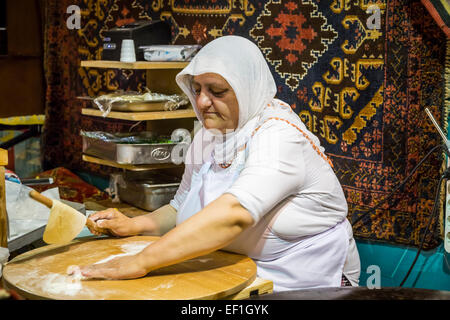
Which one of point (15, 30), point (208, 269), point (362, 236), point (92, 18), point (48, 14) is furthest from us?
point (15, 30)

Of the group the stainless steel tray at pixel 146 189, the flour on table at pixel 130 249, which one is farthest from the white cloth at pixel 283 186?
the stainless steel tray at pixel 146 189

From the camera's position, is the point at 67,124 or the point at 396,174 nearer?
the point at 396,174

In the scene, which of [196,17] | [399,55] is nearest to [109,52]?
[196,17]

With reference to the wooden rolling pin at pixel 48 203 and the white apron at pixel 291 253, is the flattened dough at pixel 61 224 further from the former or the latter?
the white apron at pixel 291 253

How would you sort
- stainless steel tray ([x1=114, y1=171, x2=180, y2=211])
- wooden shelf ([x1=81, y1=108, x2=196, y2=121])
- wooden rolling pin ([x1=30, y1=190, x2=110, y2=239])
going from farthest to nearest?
stainless steel tray ([x1=114, y1=171, x2=180, y2=211]), wooden shelf ([x1=81, y1=108, x2=196, y2=121]), wooden rolling pin ([x1=30, y1=190, x2=110, y2=239])

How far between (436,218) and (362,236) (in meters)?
0.43

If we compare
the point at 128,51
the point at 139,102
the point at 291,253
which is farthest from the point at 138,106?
the point at 291,253

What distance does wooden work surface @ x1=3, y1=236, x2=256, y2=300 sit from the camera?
173cm

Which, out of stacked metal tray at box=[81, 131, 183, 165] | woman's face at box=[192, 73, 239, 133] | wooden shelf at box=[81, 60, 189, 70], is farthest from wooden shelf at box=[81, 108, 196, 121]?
woman's face at box=[192, 73, 239, 133]

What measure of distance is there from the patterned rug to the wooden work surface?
1.14 meters

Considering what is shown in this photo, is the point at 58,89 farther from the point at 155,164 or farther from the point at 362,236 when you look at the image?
the point at 362,236

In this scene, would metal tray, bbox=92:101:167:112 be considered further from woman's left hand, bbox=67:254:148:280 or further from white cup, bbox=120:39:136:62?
woman's left hand, bbox=67:254:148:280

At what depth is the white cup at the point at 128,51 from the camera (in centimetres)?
353

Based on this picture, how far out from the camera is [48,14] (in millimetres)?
4805
